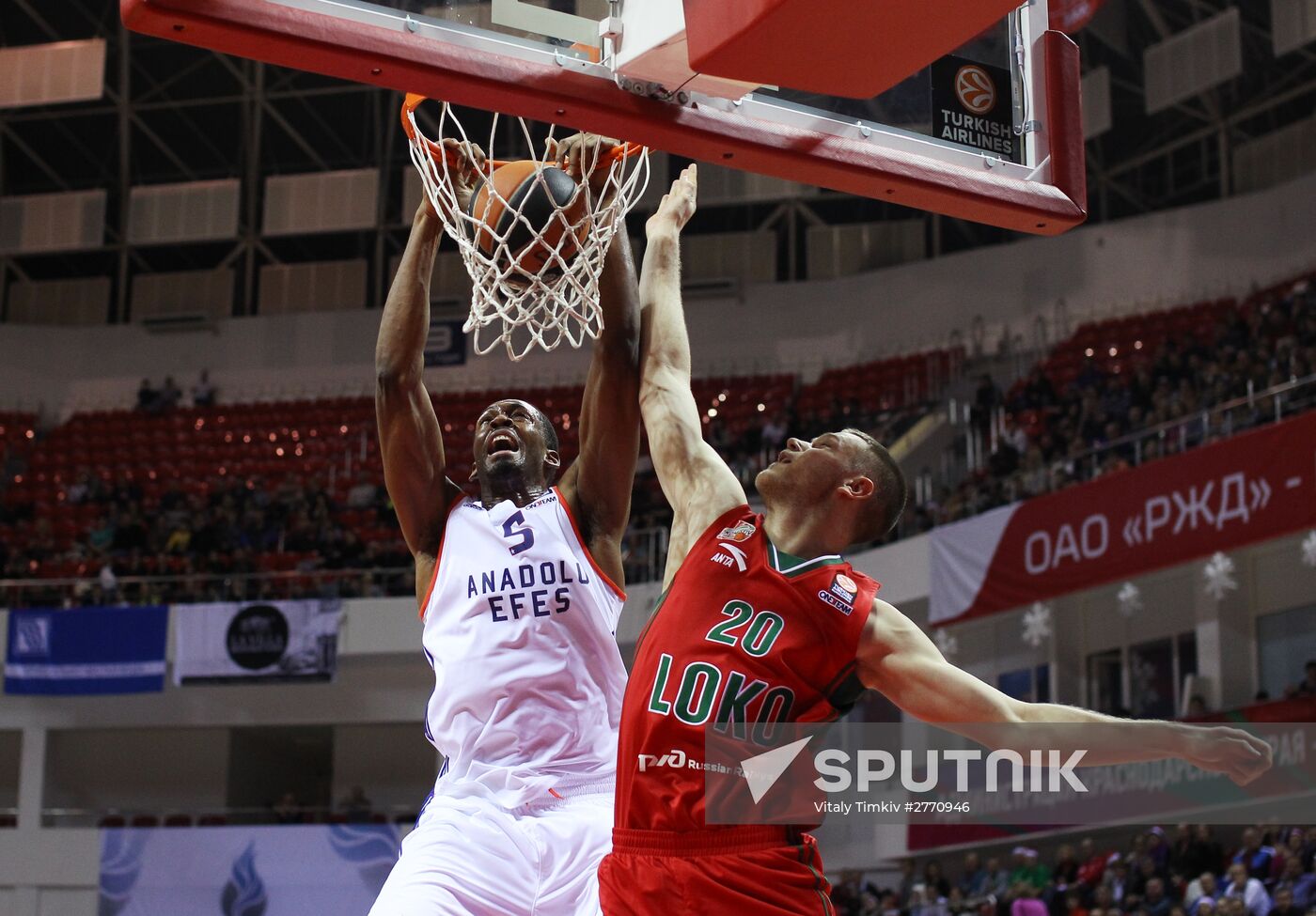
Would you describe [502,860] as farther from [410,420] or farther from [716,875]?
[410,420]

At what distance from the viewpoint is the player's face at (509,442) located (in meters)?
4.68

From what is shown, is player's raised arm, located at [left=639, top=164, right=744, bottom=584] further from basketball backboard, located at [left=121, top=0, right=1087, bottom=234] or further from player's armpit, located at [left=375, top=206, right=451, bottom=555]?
player's armpit, located at [left=375, top=206, right=451, bottom=555]

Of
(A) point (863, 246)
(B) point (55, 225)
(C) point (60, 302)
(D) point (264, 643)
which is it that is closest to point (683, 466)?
(D) point (264, 643)

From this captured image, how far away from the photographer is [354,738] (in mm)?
20641

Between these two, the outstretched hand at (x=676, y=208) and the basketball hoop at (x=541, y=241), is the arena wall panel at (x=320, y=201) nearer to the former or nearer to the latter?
the basketball hoop at (x=541, y=241)

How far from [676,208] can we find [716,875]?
194 cm

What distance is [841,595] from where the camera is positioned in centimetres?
344

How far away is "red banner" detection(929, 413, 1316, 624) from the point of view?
1147 centimetres

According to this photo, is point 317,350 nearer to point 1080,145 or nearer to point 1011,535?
point 1011,535

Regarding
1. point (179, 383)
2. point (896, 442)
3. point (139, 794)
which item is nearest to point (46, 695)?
point (139, 794)

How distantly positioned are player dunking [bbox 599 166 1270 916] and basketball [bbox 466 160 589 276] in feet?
4.01

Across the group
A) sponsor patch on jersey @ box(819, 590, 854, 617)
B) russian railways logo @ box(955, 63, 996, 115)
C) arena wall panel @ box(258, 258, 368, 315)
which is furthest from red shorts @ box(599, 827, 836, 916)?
arena wall panel @ box(258, 258, 368, 315)

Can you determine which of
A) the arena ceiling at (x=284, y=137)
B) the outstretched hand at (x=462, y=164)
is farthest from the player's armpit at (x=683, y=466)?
the arena ceiling at (x=284, y=137)

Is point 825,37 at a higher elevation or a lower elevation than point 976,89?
lower
